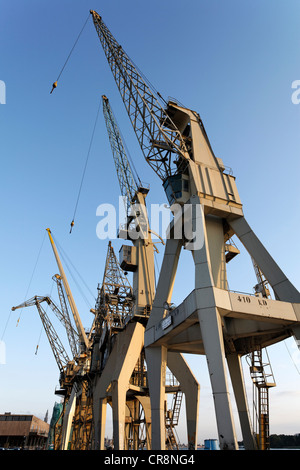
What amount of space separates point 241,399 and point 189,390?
511 centimetres

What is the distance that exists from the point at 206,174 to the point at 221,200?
259cm

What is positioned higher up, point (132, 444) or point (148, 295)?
point (148, 295)

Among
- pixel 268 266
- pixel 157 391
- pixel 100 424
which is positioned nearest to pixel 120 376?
pixel 157 391

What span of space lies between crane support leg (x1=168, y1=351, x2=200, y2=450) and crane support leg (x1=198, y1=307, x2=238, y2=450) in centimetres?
1268

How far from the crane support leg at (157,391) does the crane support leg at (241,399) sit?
683cm

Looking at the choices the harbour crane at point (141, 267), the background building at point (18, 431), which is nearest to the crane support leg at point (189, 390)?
the harbour crane at point (141, 267)

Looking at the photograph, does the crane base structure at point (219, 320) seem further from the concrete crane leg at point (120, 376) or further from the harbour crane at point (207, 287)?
the concrete crane leg at point (120, 376)

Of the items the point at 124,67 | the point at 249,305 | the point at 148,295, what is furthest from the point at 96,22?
the point at 249,305

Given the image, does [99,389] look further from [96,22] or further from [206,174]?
[96,22]

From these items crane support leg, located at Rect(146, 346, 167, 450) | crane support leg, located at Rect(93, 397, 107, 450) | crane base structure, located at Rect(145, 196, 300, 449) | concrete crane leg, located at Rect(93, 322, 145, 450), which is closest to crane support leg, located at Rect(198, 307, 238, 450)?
crane base structure, located at Rect(145, 196, 300, 449)

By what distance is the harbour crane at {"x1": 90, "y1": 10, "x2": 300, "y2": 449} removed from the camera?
1869cm

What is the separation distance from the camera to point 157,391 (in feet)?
73.5

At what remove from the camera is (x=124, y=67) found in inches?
1378

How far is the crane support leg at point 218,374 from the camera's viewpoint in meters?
15.9
